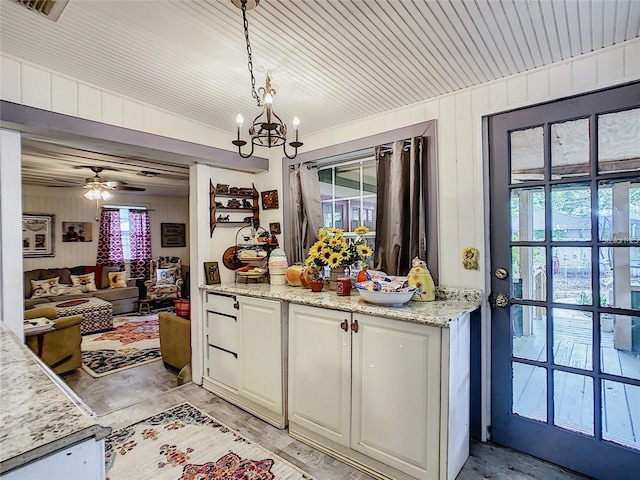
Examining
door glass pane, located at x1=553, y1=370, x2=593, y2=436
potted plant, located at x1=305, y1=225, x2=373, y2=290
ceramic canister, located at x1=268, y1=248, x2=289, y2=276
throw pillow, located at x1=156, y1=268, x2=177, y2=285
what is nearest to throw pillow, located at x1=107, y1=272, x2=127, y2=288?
throw pillow, located at x1=156, y1=268, x2=177, y2=285

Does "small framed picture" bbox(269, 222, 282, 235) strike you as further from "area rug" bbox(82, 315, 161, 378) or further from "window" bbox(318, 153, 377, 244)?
"area rug" bbox(82, 315, 161, 378)

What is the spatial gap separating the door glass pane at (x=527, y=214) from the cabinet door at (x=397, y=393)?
0.96 m

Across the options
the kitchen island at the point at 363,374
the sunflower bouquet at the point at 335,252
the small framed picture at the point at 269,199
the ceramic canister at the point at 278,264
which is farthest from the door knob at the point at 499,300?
the small framed picture at the point at 269,199

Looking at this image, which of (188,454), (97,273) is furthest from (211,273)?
(97,273)

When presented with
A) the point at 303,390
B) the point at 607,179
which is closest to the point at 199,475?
the point at 303,390

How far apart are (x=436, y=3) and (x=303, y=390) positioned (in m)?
2.34

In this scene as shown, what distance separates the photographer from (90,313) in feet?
16.5

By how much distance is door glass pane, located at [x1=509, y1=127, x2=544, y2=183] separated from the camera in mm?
2100

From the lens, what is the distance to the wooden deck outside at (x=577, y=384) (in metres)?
1.81

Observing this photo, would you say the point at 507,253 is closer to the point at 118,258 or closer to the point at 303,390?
the point at 303,390

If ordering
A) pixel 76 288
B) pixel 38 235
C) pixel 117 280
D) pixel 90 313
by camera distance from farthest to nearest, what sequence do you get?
pixel 117 280
pixel 38 235
pixel 76 288
pixel 90 313

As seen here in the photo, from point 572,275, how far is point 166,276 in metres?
6.71

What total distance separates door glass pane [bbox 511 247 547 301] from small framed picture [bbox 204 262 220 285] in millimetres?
2488

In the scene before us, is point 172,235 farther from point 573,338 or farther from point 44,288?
point 573,338
